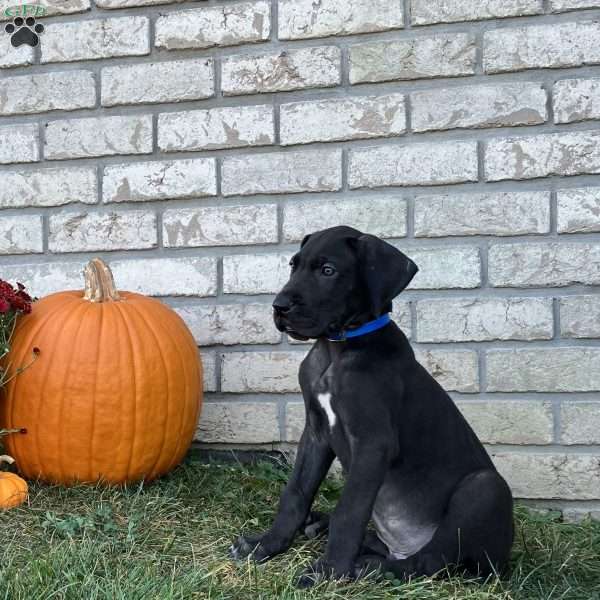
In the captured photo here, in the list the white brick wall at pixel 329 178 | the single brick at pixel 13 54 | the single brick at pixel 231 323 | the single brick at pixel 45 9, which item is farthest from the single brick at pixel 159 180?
the single brick at pixel 45 9

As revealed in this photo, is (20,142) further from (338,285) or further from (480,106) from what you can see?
(338,285)

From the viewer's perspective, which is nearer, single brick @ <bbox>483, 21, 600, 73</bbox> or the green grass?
the green grass

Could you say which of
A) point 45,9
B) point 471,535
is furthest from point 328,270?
point 45,9

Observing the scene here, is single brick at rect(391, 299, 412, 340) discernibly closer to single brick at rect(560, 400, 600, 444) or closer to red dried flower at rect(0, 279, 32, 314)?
single brick at rect(560, 400, 600, 444)

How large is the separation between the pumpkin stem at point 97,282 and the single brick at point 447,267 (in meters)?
1.38

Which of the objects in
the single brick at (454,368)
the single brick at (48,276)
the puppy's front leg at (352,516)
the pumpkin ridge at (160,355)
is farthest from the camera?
the single brick at (48,276)

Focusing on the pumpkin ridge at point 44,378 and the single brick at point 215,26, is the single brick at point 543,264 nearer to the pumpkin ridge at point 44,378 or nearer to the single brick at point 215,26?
the single brick at point 215,26

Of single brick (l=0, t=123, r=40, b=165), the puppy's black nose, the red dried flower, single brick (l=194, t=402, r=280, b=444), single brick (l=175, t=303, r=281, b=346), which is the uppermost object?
single brick (l=0, t=123, r=40, b=165)

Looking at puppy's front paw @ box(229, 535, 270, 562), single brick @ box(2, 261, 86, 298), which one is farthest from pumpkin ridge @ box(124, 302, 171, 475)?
puppy's front paw @ box(229, 535, 270, 562)

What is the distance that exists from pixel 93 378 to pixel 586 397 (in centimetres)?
213

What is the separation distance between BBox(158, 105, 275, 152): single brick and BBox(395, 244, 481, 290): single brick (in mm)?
935

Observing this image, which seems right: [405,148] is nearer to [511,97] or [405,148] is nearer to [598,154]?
[511,97]

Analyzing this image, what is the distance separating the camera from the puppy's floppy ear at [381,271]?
2625mm

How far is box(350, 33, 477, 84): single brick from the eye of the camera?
3791 mm
